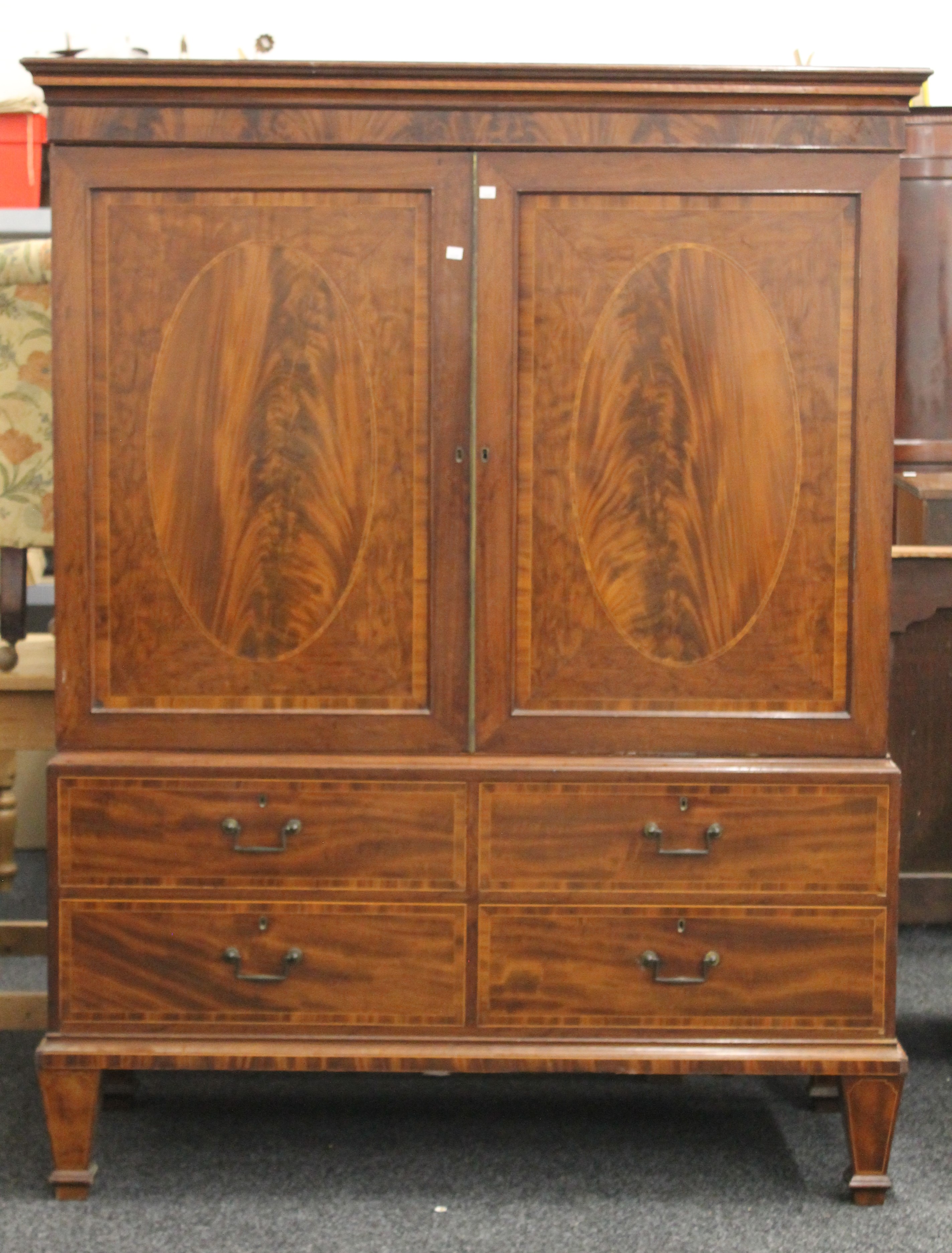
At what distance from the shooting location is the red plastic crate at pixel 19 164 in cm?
359

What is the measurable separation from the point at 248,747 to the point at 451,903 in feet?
1.20

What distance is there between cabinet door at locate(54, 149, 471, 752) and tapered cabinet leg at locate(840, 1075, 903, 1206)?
0.77 meters

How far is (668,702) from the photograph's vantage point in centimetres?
219

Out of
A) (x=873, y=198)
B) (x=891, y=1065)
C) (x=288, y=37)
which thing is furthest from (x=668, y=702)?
(x=288, y=37)

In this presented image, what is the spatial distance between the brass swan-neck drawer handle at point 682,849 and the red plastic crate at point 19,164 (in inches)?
90.6

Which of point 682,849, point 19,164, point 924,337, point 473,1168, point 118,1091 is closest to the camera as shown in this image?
point 682,849

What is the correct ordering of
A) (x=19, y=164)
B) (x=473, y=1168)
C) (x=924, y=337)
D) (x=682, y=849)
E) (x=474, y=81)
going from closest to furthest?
(x=474, y=81)
(x=682, y=849)
(x=473, y=1168)
(x=924, y=337)
(x=19, y=164)

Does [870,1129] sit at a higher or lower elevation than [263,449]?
lower

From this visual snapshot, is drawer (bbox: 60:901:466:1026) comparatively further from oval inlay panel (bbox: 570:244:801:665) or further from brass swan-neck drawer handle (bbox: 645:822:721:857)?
oval inlay panel (bbox: 570:244:801:665)

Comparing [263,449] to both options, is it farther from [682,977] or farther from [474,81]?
[682,977]

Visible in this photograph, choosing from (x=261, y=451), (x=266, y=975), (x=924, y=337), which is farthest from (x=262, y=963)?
(x=924, y=337)

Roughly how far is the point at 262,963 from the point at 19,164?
7.41ft

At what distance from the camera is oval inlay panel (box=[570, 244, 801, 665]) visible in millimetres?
2127

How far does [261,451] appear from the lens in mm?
2152
